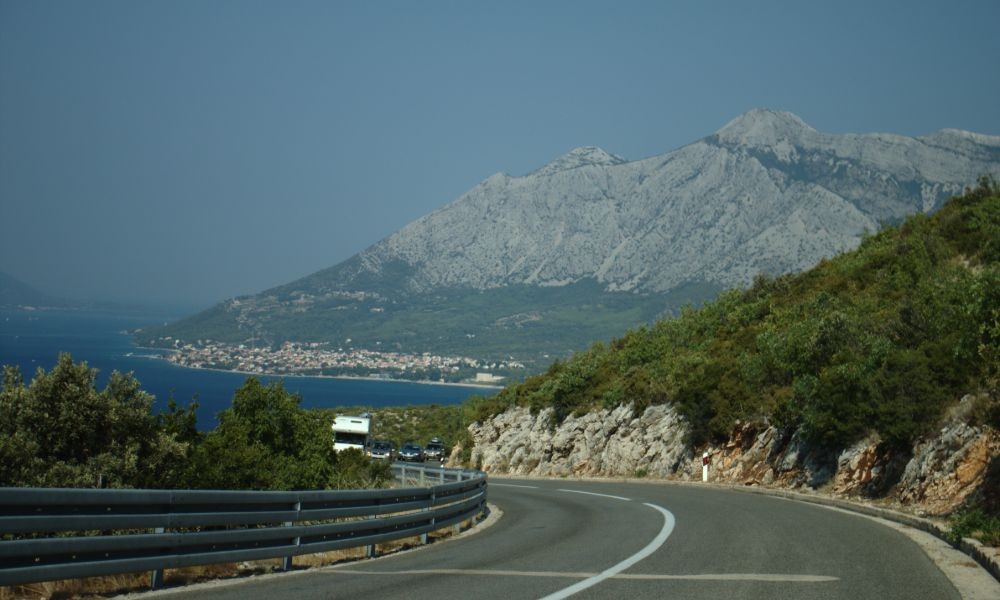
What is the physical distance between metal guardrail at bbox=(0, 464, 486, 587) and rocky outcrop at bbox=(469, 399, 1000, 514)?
10812 mm

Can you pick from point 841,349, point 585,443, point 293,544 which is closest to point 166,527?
point 293,544

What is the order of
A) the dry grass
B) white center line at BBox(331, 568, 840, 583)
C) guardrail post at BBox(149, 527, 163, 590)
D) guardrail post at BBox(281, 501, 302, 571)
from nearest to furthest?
the dry grass → guardrail post at BBox(149, 527, 163, 590) → white center line at BBox(331, 568, 840, 583) → guardrail post at BBox(281, 501, 302, 571)

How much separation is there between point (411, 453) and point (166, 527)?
49048mm

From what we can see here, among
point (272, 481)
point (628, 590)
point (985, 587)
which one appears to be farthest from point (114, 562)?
point (272, 481)

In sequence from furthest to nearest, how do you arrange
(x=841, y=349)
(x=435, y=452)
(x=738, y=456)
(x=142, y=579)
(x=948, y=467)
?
(x=435, y=452), (x=738, y=456), (x=841, y=349), (x=948, y=467), (x=142, y=579)

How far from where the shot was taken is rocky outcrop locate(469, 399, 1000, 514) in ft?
62.1

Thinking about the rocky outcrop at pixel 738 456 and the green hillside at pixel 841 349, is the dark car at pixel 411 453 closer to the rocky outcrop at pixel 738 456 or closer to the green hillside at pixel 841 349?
the rocky outcrop at pixel 738 456

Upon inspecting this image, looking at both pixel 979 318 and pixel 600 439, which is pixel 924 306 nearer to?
pixel 979 318

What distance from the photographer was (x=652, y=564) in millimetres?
11969

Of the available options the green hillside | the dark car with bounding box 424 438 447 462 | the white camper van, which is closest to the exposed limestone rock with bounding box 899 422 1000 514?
the green hillside

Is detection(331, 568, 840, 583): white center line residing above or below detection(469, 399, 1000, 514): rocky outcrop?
below

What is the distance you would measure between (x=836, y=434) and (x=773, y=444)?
5.82m

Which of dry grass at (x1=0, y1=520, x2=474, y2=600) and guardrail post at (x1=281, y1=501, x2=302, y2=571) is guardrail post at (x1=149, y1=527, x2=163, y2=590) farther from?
guardrail post at (x1=281, y1=501, x2=302, y2=571)

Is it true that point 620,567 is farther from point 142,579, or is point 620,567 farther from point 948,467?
point 948,467
